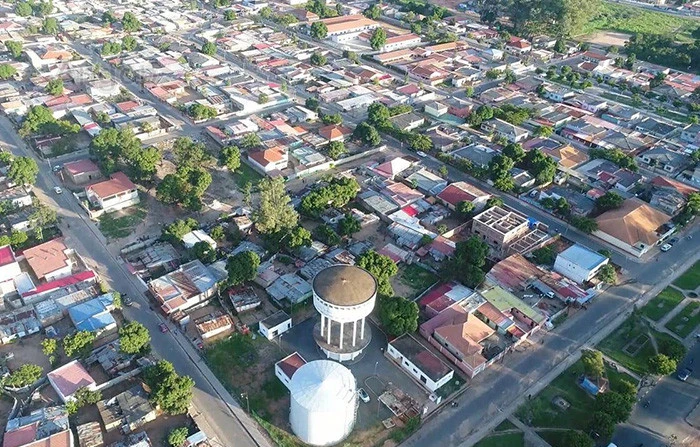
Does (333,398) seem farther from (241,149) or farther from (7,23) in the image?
(7,23)

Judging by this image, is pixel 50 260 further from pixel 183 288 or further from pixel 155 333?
pixel 155 333

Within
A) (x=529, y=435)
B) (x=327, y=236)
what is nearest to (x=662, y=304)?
(x=529, y=435)

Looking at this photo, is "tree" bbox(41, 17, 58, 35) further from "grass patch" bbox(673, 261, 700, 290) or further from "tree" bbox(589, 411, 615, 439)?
"tree" bbox(589, 411, 615, 439)

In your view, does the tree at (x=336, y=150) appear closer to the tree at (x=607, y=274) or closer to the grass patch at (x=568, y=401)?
the tree at (x=607, y=274)

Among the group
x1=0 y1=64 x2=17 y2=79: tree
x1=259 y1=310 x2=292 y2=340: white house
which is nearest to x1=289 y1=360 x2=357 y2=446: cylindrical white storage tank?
x1=259 y1=310 x2=292 y2=340: white house

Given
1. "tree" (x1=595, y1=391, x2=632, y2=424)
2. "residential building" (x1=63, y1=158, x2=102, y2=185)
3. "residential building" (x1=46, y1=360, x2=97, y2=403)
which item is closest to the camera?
"tree" (x1=595, y1=391, x2=632, y2=424)

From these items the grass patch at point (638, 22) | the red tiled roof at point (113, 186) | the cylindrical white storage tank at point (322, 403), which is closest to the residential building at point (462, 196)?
the cylindrical white storage tank at point (322, 403)
